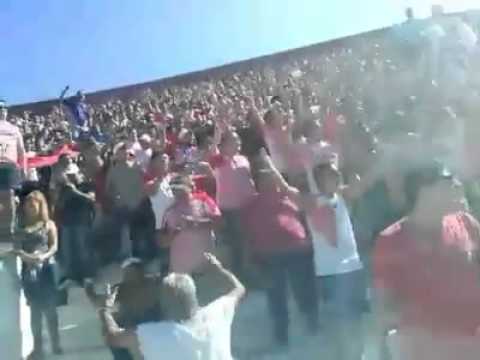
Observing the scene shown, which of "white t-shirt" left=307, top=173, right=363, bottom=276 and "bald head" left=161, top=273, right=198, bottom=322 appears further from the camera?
"white t-shirt" left=307, top=173, right=363, bottom=276

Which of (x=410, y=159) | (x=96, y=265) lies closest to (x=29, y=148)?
(x=96, y=265)

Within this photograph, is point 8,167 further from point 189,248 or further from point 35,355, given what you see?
point 189,248

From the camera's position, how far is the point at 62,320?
27.7ft

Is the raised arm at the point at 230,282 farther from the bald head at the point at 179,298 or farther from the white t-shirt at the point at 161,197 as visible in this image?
the white t-shirt at the point at 161,197

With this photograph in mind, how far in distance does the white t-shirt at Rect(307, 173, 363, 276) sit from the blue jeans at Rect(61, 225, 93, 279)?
330cm

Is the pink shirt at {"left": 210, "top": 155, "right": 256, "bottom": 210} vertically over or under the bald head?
over

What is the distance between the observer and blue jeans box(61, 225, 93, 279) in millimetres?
8969

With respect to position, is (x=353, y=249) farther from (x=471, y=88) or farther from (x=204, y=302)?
(x=471, y=88)

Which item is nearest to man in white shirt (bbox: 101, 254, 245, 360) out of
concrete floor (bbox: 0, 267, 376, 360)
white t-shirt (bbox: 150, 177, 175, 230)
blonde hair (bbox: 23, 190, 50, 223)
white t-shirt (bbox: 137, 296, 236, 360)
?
white t-shirt (bbox: 137, 296, 236, 360)

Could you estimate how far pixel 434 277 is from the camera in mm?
4090

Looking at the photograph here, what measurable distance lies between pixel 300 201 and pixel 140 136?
4.22 meters

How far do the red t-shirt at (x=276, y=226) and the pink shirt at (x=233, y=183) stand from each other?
66 centimetres

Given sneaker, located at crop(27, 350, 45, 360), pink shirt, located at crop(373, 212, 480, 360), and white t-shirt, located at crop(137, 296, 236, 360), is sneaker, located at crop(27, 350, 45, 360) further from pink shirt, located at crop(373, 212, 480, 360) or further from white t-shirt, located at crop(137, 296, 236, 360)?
pink shirt, located at crop(373, 212, 480, 360)

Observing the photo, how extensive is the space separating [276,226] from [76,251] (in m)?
2.79
